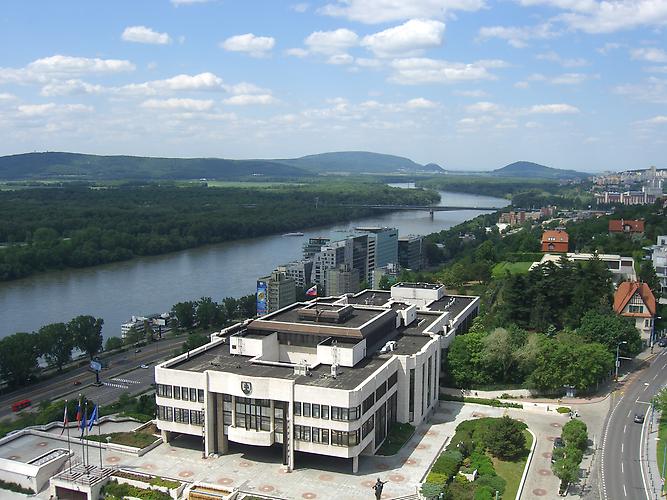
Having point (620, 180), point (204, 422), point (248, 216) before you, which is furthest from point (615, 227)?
point (620, 180)

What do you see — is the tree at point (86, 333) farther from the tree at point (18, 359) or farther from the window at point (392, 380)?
the window at point (392, 380)

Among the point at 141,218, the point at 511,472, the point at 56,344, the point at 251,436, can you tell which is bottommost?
the point at 511,472

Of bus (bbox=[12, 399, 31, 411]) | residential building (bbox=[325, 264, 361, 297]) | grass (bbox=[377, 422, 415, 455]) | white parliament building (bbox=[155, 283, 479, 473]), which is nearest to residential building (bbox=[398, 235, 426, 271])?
residential building (bbox=[325, 264, 361, 297])

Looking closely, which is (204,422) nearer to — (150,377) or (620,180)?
(150,377)

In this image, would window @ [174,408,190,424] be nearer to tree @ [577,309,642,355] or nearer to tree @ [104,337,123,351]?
tree @ [577,309,642,355]

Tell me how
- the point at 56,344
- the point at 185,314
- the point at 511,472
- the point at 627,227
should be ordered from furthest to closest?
the point at 627,227
the point at 185,314
the point at 56,344
the point at 511,472

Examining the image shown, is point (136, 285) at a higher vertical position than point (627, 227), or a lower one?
lower

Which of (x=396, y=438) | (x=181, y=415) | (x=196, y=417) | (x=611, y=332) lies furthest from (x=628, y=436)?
(x=181, y=415)

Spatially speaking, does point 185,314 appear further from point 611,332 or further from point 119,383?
point 611,332
